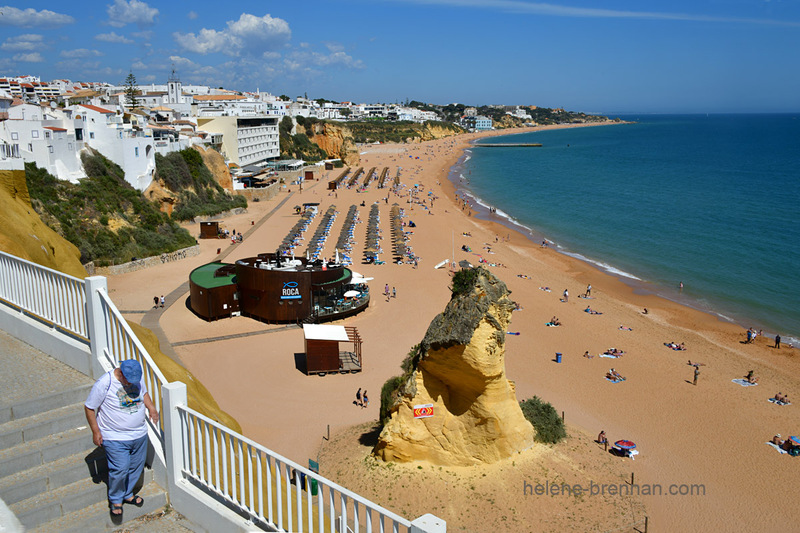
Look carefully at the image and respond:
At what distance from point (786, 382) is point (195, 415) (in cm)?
2114

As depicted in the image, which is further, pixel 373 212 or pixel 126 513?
pixel 373 212

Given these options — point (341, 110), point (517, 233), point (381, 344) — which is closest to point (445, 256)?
point (517, 233)

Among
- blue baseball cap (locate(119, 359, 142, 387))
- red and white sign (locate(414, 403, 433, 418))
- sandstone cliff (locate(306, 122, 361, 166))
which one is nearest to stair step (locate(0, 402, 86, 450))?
blue baseball cap (locate(119, 359, 142, 387))

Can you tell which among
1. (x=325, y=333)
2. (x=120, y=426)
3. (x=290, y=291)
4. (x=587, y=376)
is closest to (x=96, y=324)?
(x=120, y=426)

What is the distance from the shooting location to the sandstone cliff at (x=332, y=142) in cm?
8681

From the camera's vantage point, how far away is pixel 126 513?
13.6 feet

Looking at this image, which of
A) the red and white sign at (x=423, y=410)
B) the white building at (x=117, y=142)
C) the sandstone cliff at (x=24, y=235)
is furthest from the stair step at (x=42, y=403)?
the white building at (x=117, y=142)

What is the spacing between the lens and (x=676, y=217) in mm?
48625

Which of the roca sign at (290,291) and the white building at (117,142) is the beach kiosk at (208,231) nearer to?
the white building at (117,142)

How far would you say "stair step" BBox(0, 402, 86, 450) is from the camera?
4.31 m

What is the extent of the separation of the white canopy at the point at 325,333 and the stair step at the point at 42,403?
1291 centimetres

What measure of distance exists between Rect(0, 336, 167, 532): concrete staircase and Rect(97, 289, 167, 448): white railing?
385mm

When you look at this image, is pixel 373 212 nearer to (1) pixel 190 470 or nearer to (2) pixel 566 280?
(2) pixel 566 280

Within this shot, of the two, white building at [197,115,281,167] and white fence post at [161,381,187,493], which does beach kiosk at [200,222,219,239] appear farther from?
white fence post at [161,381,187,493]
